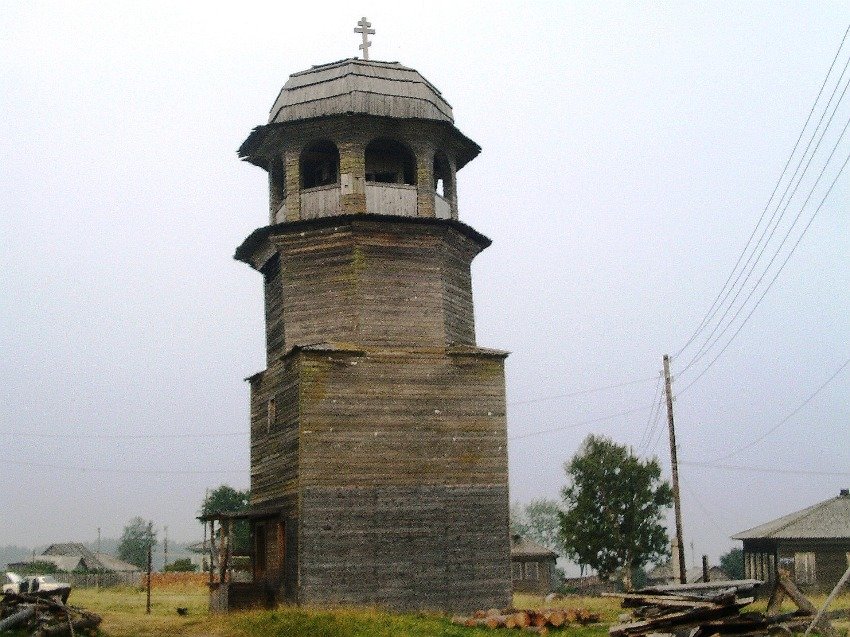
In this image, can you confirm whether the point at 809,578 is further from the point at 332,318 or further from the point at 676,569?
the point at 332,318

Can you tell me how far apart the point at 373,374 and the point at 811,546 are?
2702 cm

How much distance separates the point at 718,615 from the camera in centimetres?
1429

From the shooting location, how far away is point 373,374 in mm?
26438

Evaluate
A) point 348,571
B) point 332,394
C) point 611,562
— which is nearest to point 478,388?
point 332,394

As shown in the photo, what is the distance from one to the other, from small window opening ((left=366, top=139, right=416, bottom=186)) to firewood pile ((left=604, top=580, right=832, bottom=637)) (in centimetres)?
1672

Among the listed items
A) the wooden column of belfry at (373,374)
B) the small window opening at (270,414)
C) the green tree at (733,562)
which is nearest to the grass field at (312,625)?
the wooden column of belfry at (373,374)

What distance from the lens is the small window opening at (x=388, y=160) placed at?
29719 millimetres

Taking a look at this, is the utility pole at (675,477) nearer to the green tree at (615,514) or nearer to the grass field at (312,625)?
the grass field at (312,625)

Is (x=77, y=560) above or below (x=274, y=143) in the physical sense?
below

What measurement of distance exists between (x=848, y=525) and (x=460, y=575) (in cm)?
2610

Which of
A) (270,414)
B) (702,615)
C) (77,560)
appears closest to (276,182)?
(270,414)

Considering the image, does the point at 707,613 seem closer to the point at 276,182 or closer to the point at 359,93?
the point at 359,93

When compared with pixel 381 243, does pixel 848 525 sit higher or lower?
lower

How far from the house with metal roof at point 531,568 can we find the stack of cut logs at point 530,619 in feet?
121
